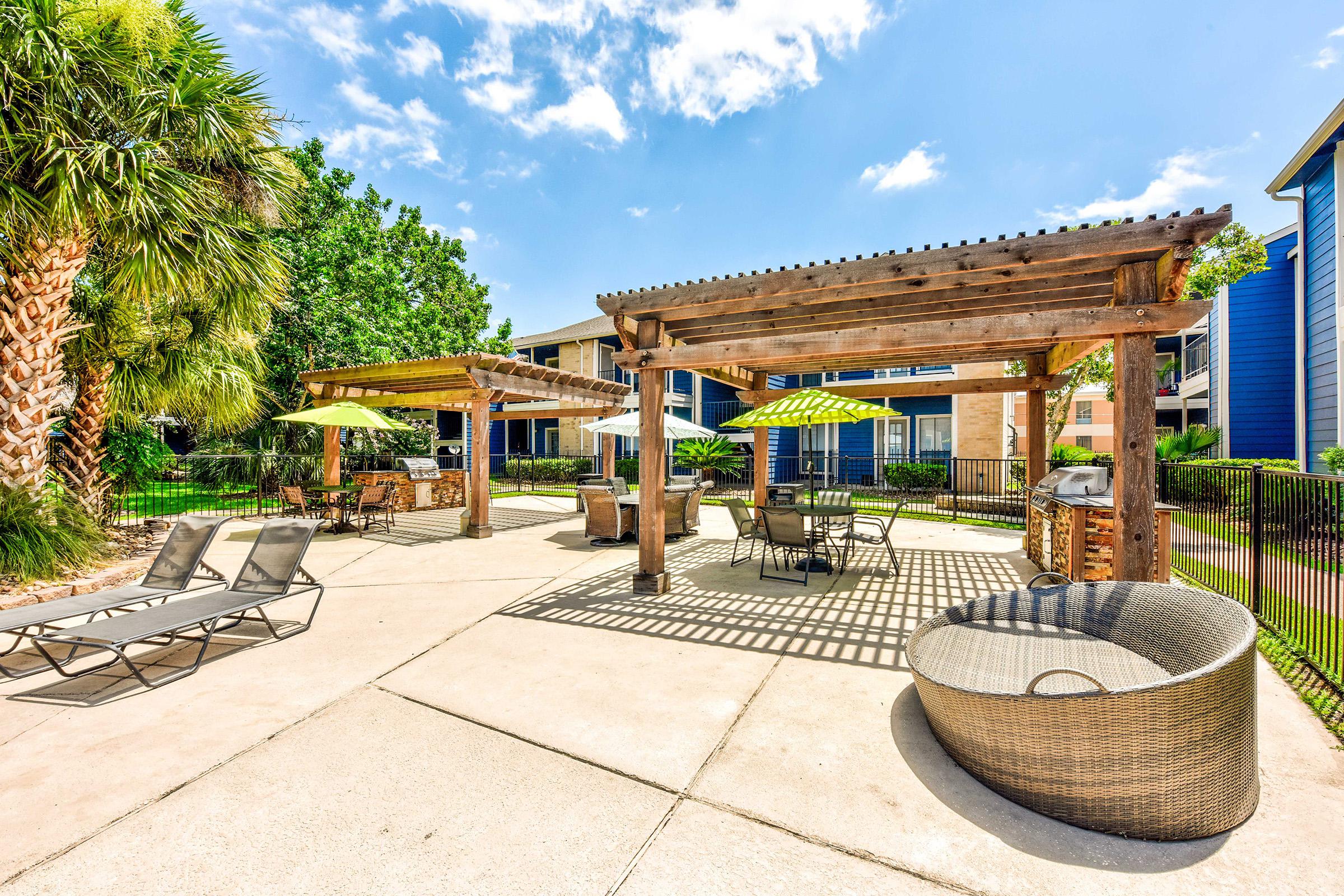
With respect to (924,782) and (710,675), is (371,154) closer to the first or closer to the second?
(710,675)

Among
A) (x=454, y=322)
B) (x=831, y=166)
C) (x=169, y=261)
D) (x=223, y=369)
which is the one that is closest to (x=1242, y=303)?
(x=831, y=166)

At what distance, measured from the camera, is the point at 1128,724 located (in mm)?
2068

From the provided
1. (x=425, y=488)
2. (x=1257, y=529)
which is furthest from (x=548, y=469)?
(x=1257, y=529)

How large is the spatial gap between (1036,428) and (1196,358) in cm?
1656

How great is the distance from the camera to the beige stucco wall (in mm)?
Result: 16844

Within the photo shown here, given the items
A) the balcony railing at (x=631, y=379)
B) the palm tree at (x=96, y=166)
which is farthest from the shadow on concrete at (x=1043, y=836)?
the balcony railing at (x=631, y=379)

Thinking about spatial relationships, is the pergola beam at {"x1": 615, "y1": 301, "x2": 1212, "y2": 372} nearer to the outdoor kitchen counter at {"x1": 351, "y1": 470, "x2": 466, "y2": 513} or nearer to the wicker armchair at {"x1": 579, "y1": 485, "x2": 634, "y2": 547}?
the wicker armchair at {"x1": 579, "y1": 485, "x2": 634, "y2": 547}

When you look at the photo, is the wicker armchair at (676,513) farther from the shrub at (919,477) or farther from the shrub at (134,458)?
the shrub at (919,477)

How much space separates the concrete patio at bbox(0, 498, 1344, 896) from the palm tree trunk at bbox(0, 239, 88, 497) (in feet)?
11.1

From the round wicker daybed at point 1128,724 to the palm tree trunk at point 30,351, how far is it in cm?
846

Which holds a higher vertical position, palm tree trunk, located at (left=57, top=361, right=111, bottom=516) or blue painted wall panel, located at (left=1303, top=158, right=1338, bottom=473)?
blue painted wall panel, located at (left=1303, top=158, right=1338, bottom=473)

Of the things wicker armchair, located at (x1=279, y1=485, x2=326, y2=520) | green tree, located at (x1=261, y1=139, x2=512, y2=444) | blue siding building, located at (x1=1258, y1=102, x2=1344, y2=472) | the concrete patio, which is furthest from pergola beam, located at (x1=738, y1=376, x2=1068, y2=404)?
green tree, located at (x1=261, y1=139, x2=512, y2=444)

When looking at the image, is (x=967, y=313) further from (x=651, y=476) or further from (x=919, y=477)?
(x=919, y=477)

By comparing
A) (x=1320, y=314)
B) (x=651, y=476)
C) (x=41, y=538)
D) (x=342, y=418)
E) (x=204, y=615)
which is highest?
(x=1320, y=314)
